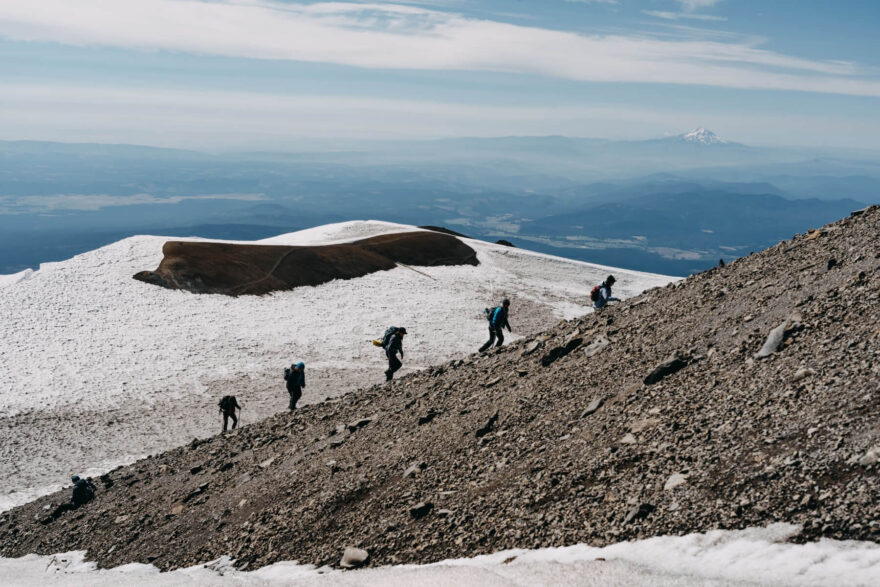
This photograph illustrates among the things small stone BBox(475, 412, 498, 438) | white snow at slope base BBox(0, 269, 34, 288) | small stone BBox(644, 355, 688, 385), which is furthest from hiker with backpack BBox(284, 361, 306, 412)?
white snow at slope base BBox(0, 269, 34, 288)

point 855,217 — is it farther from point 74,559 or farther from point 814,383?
point 74,559

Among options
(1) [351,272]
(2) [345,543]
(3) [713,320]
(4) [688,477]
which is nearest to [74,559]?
(2) [345,543]

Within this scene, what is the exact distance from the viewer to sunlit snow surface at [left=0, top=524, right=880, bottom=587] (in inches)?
311

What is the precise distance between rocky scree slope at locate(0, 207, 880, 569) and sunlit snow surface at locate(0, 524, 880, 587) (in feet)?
0.94

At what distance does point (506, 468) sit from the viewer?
13.3 metres

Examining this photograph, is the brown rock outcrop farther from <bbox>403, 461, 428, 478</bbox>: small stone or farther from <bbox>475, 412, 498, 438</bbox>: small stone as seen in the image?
<bbox>403, 461, 428, 478</bbox>: small stone

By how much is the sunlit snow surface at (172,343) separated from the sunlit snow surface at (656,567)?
17.8 meters

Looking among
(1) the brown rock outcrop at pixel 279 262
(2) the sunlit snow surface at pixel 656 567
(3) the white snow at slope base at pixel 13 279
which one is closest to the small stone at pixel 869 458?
(2) the sunlit snow surface at pixel 656 567

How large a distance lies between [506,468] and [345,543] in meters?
3.45

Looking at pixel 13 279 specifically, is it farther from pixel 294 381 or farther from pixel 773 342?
pixel 773 342

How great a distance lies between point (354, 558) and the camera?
12242 millimetres

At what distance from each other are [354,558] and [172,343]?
1151 inches

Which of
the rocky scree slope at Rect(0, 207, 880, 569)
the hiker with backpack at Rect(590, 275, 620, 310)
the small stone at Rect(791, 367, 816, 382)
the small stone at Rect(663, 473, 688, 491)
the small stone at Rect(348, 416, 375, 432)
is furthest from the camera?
the hiker with backpack at Rect(590, 275, 620, 310)

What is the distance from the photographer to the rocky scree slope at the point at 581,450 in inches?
391
